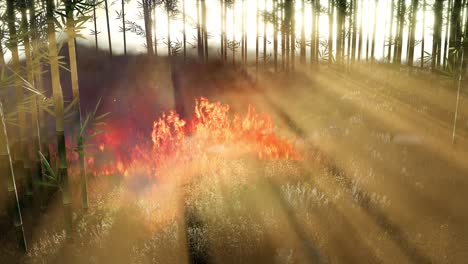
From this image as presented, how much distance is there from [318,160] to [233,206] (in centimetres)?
272

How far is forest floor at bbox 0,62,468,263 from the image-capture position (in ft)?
13.0

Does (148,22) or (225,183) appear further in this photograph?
(148,22)

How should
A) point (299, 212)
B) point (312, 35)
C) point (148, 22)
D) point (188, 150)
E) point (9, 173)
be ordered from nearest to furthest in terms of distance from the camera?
point (9, 173) < point (299, 212) < point (188, 150) < point (312, 35) < point (148, 22)

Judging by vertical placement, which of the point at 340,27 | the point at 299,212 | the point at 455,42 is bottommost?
the point at 299,212

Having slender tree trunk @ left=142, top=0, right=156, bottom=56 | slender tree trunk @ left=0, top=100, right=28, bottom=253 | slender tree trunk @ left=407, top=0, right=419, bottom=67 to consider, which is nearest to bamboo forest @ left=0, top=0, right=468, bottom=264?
slender tree trunk @ left=0, top=100, right=28, bottom=253

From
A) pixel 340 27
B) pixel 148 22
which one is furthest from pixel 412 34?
pixel 148 22

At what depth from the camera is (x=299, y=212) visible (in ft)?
15.1

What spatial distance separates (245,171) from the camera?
6.10m

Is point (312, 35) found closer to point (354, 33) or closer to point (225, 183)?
point (354, 33)

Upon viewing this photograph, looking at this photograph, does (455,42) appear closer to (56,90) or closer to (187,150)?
(187,150)

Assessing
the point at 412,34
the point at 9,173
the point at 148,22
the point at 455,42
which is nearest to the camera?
the point at 9,173

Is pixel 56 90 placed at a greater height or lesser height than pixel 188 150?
greater

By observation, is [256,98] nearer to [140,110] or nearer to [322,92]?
[322,92]

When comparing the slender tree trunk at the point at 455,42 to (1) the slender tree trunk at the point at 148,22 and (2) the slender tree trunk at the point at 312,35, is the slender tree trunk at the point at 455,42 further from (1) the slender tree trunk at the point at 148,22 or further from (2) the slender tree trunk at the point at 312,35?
(1) the slender tree trunk at the point at 148,22
